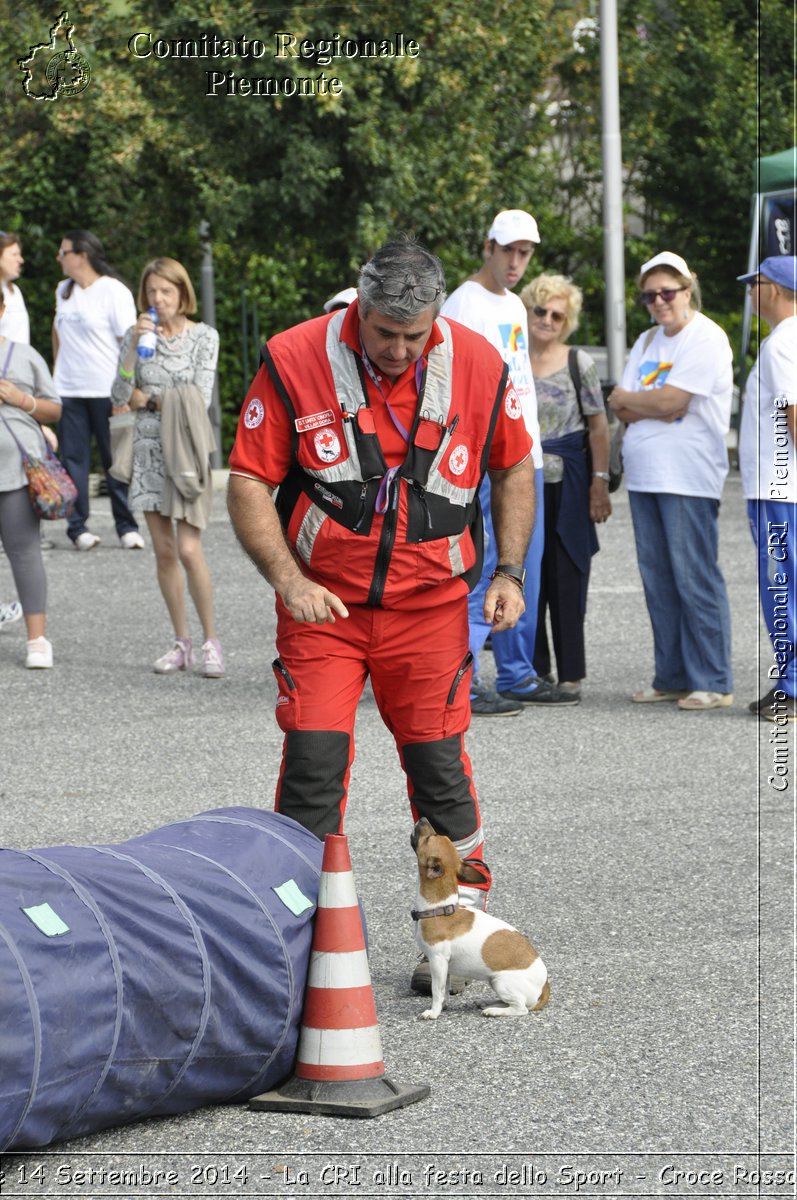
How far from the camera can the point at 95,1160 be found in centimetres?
373

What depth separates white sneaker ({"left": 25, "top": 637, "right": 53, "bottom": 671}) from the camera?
9.32m

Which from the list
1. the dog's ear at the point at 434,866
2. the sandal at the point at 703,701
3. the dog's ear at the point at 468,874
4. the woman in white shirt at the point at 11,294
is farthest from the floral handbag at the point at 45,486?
the dog's ear at the point at 434,866

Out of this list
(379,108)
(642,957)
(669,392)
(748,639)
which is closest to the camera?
(642,957)

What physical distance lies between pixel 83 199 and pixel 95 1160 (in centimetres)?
1634

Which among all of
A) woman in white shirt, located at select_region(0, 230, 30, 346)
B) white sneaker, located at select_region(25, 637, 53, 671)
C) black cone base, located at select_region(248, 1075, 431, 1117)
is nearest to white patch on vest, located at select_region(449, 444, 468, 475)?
black cone base, located at select_region(248, 1075, 431, 1117)

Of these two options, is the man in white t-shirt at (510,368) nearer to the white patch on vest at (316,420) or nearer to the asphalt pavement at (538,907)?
the asphalt pavement at (538,907)

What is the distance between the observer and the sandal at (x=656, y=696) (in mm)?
8539

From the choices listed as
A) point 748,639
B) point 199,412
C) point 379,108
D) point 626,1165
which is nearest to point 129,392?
point 199,412

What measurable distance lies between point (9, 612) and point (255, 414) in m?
5.96

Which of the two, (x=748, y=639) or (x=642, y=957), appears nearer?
(x=642, y=957)

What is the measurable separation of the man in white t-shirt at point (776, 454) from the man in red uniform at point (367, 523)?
133 inches

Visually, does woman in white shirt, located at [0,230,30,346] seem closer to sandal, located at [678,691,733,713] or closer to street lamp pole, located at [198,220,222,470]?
sandal, located at [678,691,733,713]

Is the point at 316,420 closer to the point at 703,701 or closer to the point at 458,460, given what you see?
the point at 458,460

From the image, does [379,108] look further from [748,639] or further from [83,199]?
[748,639]
